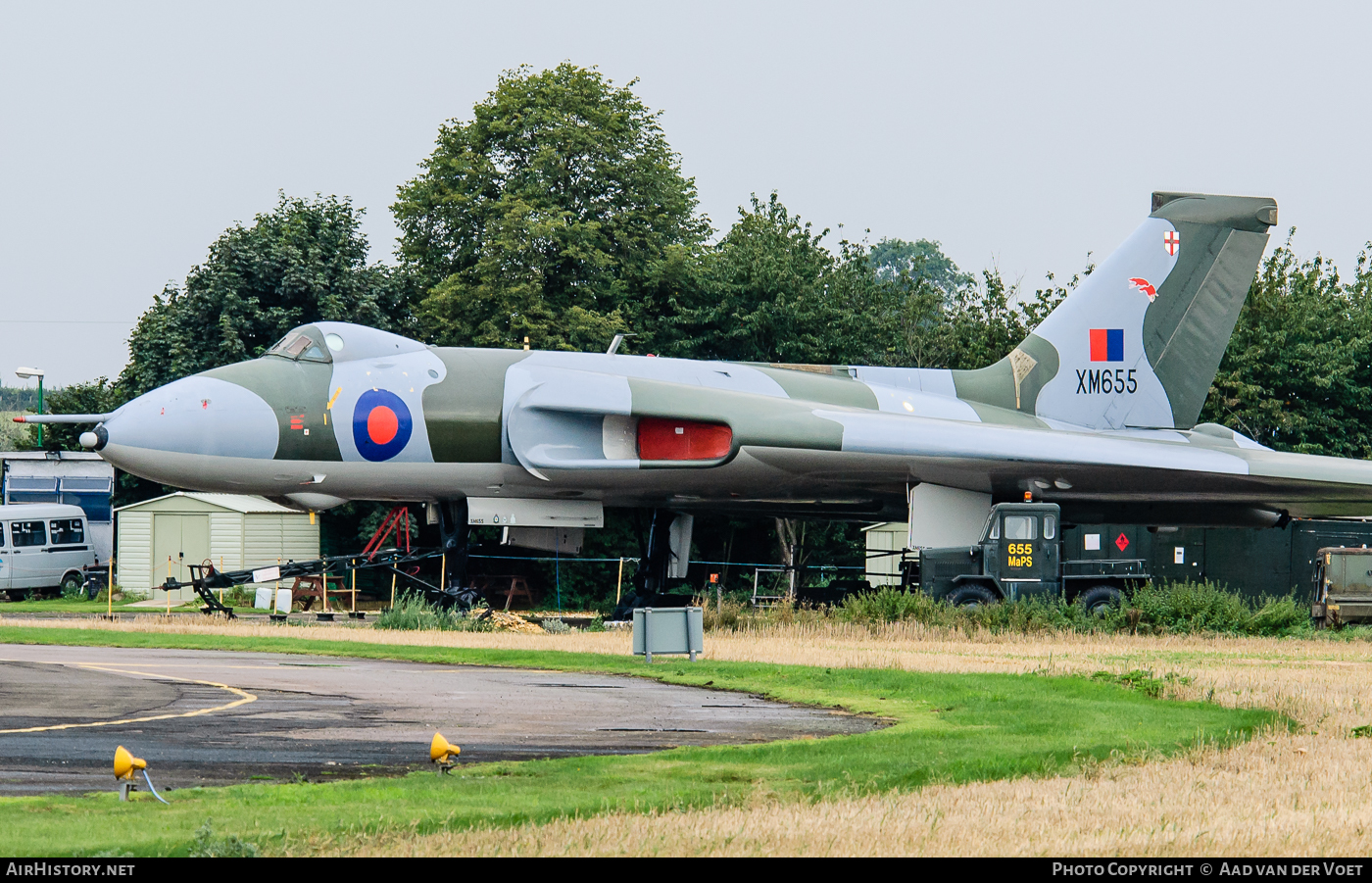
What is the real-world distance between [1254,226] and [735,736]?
1951cm

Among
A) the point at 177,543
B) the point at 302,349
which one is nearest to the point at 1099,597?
the point at 302,349

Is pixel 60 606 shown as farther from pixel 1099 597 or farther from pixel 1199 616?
pixel 1199 616

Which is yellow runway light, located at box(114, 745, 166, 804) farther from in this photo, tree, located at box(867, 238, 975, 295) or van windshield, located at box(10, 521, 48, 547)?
tree, located at box(867, 238, 975, 295)

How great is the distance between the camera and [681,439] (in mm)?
22047

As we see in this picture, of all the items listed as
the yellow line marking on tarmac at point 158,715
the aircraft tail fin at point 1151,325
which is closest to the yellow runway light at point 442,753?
the yellow line marking on tarmac at point 158,715

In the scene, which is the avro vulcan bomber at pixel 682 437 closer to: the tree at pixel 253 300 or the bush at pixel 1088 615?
the bush at pixel 1088 615

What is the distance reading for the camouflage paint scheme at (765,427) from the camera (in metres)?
20.9

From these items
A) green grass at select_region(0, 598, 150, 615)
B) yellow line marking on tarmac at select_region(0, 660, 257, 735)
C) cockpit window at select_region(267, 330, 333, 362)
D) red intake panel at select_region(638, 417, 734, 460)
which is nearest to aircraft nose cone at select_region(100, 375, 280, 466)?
cockpit window at select_region(267, 330, 333, 362)

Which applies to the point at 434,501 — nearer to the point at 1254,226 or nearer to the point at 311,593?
the point at 311,593

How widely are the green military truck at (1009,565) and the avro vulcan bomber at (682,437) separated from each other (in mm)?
1637

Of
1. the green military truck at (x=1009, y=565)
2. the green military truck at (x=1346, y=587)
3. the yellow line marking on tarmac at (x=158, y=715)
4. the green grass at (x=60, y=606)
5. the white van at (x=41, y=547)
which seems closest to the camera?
the yellow line marking on tarmac at (x=158, y=715)

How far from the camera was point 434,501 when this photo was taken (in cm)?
2288

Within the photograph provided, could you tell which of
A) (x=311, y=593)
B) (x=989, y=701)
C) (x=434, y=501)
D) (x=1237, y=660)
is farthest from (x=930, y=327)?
(x=989, y=701)

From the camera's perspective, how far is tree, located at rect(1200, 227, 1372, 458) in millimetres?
36156
